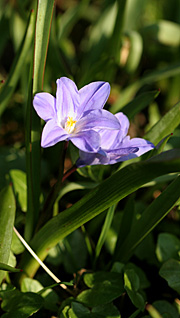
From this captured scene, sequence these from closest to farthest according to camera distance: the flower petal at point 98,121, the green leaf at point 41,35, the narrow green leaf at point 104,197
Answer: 1. the narrow green leaf at point 104,197
2. the flower petal at point 98,121
3. the green leaf at point 41,35

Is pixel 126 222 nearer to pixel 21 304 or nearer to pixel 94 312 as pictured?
pixel 94 312

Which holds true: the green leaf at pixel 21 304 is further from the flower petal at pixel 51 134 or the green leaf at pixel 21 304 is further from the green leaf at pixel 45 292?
the flower petal at pixel 51 134

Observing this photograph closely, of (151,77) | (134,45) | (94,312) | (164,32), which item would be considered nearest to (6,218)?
(94,312)

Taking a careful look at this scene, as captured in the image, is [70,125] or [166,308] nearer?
[70,125]

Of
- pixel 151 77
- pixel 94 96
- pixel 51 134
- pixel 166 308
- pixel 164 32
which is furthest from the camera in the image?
pixel 164 32

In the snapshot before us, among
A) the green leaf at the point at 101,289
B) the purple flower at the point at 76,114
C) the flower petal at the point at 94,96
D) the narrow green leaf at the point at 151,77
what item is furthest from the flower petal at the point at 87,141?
the narrow green leaf at the point at 151,77

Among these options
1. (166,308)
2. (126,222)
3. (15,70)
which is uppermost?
(15,70)
